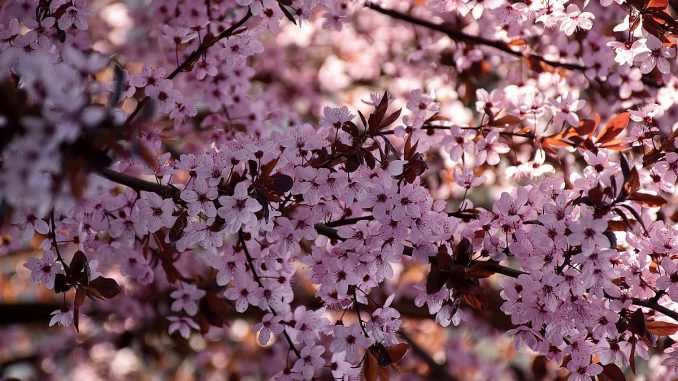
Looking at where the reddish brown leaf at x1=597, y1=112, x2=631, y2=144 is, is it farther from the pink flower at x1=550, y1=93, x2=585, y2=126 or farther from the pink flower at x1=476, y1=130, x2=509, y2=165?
the pink flower at x1=476, y1=130, x2=509, y2=165

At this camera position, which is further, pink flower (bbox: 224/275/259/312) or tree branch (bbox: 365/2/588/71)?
tree branch (bbox: 365/2/588/71)

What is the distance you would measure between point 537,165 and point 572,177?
1.11ft

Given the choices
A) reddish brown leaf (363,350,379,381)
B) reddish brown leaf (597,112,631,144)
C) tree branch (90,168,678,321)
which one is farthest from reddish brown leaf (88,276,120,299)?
reddish brown leaf (597,112,631,144)

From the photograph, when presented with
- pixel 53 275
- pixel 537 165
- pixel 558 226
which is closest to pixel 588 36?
pixel 537 165

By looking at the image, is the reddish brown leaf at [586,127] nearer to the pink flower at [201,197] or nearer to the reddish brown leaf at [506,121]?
the reddish brown leaf at [506,121]

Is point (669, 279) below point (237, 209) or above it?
below

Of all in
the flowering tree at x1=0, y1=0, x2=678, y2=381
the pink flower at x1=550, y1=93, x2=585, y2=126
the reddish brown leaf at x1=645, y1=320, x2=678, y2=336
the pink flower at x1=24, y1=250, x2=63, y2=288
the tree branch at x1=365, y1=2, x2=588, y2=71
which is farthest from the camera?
the tree branch at x1=365, y1=2, x2=588, y2=71

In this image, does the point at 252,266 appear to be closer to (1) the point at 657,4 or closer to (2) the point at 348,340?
(2) the point at 348,340

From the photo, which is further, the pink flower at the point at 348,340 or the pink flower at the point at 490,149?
the pink flower at the point at 490,149

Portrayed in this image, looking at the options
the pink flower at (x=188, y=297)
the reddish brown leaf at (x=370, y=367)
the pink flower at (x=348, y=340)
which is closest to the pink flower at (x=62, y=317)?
the pink flower at (x=188, y=297)

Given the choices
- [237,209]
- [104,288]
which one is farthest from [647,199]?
[104,288]

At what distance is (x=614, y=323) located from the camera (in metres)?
2.08

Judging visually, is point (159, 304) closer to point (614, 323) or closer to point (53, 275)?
point (53, 275)

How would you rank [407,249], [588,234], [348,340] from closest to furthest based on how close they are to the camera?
[588,234]
[407,249]
[348,340]
